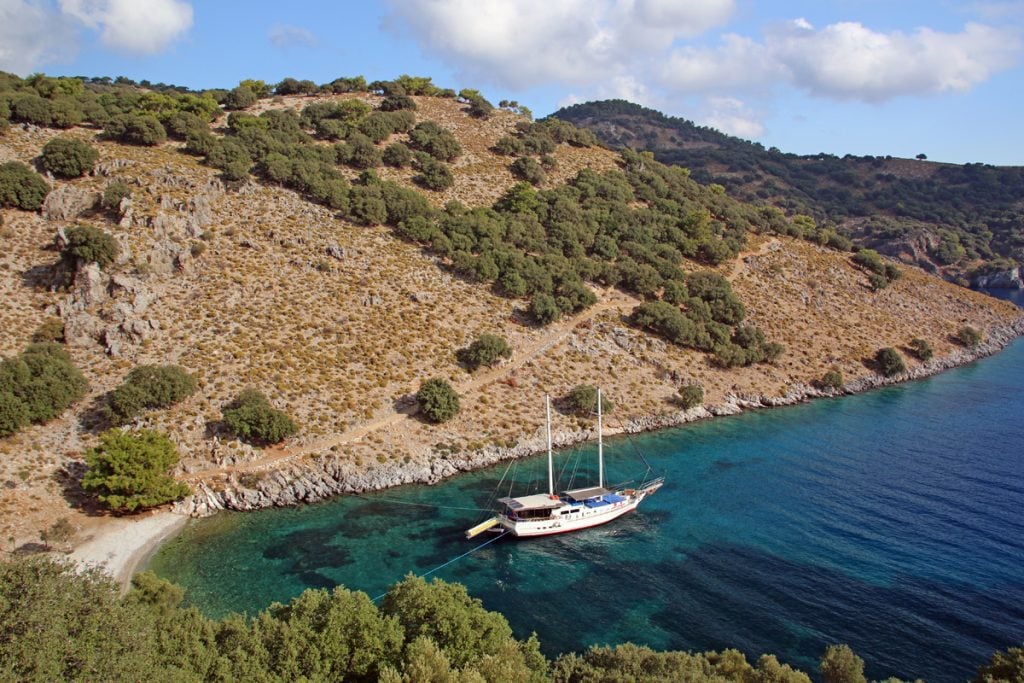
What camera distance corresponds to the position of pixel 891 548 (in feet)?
138

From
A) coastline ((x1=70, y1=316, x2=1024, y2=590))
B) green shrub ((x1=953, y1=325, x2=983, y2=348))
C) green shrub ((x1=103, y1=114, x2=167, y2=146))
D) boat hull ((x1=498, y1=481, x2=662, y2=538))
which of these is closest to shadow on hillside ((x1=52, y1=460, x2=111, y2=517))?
coastline ((x1=70, y1=316, x2=1024, y2=590))

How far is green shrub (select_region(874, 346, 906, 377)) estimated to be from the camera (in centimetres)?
8450

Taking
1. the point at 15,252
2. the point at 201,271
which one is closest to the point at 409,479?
the point at 201,271

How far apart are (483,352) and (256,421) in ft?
79.6

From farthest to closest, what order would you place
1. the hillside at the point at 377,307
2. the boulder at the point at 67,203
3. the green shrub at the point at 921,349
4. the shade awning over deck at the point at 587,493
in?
the green shrub at the point at 921,349
the boulder at the point at 67,203
the hillside at the point at 377,307
the shade awning over deck at the point at 587,493

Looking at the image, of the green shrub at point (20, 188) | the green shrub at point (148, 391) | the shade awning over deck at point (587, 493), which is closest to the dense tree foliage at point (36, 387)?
the green shrub at point (148, 391)

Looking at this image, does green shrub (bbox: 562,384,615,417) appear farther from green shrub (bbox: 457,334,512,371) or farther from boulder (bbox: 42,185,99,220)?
boulder (bbox: 42,185,99,220)

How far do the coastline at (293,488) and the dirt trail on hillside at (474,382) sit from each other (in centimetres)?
144

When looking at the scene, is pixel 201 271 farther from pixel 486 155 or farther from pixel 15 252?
pixel 486 155

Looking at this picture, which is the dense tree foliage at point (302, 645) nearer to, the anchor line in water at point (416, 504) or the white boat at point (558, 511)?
the white boat at point (558, 511)

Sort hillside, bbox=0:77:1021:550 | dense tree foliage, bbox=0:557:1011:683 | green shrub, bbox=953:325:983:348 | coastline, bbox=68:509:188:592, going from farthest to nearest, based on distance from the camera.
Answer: green shrub, bbox=953:325:983:348, hillside, bbox=0:77:1021:550, coastline, bbox=68:509:188:592, dense tree foliage, bbox=0:557:1011:683

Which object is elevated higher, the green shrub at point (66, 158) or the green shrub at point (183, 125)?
the green shrub at point (183, 125)

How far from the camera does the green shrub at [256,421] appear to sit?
50.2m

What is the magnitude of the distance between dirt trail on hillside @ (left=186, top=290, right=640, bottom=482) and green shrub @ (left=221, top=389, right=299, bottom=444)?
4.99ft
